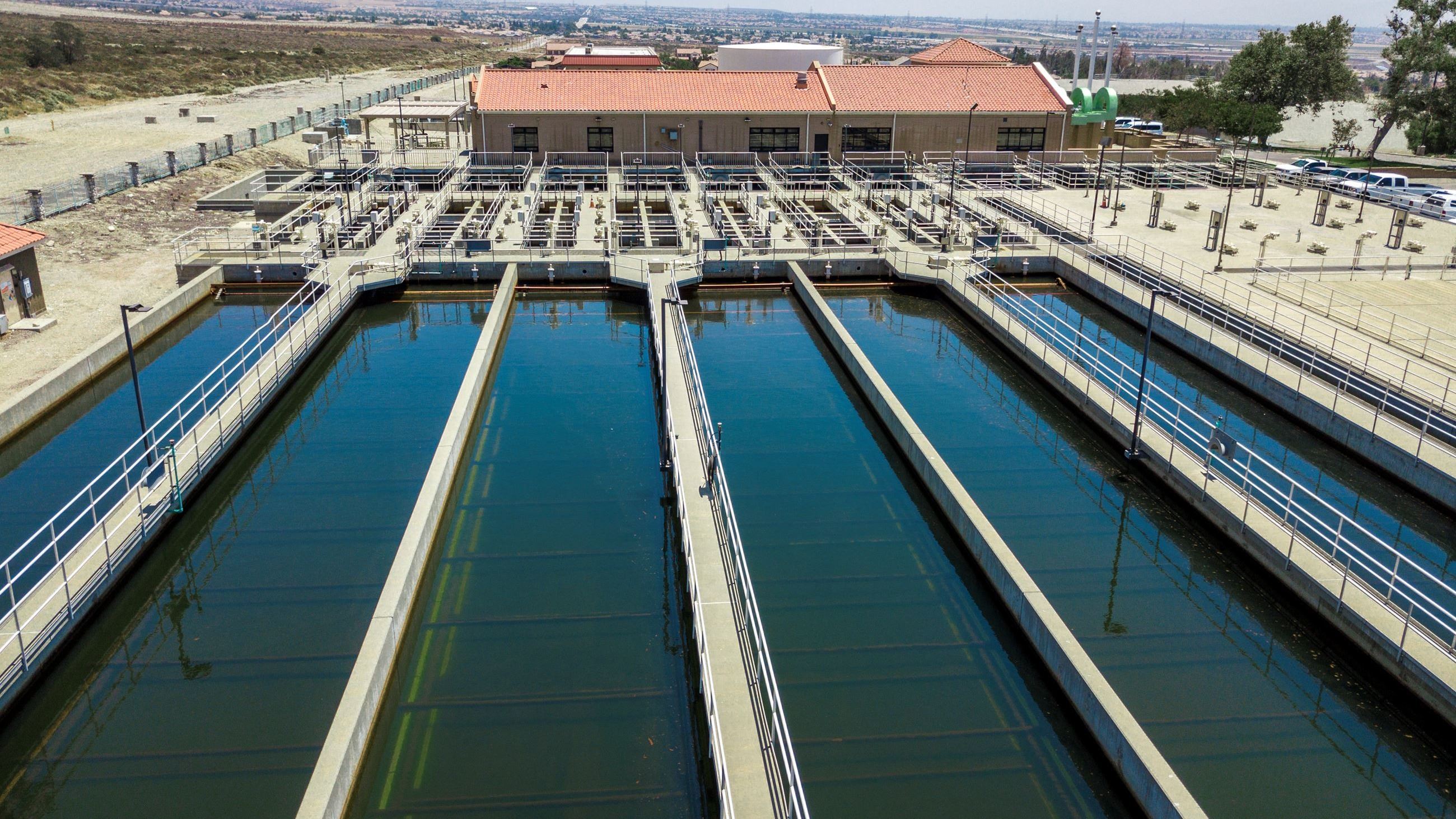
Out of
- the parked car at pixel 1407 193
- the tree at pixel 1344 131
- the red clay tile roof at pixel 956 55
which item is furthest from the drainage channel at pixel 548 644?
the tree at pixel 1344 131

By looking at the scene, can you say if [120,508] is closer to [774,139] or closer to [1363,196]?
[774,139]

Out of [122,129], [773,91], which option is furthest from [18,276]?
[122,129]

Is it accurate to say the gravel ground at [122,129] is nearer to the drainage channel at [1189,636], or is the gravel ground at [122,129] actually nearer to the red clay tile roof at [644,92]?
the red clay tile roof at [644,92]

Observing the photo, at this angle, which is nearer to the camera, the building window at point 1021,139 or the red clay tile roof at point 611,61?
the building window at point 1021,139

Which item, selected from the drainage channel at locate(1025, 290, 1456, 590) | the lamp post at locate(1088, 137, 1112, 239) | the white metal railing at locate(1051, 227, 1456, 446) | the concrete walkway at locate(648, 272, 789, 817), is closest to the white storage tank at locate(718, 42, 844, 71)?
the lamp post at locate(1088, 137, 1112, 239)

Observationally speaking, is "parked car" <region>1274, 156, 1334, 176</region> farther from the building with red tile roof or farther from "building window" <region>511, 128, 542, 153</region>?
"building window" <region>511, 128, 542, 153</region>
